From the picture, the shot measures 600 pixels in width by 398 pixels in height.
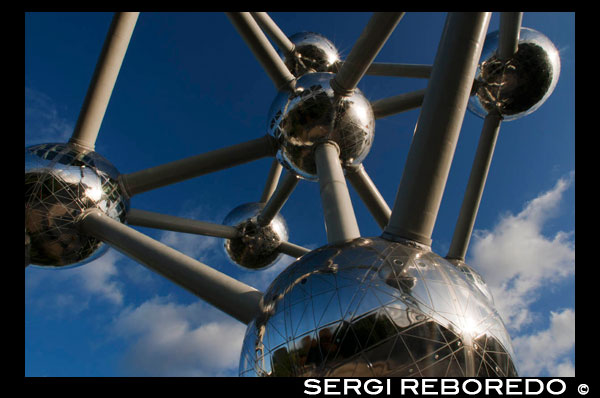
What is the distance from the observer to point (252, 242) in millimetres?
10492

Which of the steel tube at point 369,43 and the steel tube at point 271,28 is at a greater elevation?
the steel tube at point 271,28

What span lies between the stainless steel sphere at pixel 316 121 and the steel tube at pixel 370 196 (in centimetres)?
118

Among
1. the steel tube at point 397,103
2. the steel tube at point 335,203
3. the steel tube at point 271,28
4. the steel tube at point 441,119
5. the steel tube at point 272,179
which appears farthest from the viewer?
the steel tube at point 272,179

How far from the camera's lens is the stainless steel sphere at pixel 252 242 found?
413 inches

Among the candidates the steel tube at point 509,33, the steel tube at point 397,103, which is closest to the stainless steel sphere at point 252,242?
the steel tube at point 397,103

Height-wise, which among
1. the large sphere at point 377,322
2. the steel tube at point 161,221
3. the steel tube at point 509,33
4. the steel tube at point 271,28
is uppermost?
the steel tube at point 271,28

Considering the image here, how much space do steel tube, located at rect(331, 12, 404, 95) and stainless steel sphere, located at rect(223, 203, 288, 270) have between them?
19.7 ft

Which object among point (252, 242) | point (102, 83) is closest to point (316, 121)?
point (102, 83)

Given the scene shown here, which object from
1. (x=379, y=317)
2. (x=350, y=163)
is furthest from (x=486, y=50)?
(x=379, y=317)

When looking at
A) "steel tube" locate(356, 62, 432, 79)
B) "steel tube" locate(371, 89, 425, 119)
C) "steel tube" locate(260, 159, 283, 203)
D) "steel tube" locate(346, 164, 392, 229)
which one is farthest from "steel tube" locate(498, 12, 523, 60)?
"steel tube" locate(260, 159, 283, 203)

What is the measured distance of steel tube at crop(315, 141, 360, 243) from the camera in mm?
4008

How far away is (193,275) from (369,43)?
299cm

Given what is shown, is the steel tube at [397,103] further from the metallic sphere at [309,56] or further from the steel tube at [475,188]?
the metallic sphere at [309,56]
